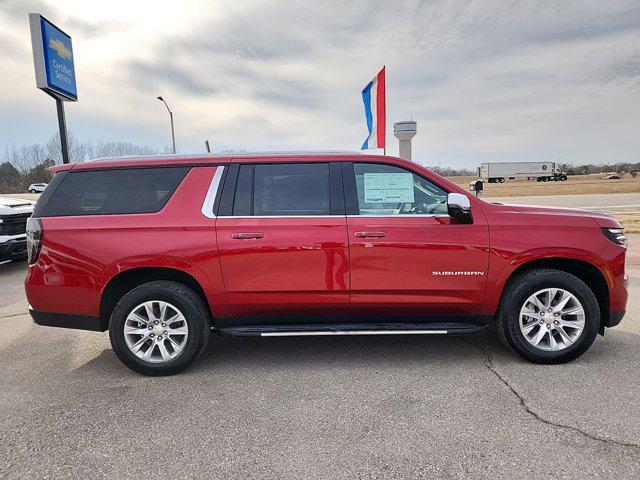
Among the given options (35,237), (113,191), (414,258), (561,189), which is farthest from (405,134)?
(561,189)

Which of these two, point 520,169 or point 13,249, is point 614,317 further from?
point 520,169

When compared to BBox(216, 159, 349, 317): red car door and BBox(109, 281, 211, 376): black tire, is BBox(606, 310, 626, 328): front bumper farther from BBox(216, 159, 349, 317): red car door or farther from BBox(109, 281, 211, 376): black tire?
BBox(109, 281, 211, 376): black tire

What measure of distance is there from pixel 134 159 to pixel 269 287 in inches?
65.3

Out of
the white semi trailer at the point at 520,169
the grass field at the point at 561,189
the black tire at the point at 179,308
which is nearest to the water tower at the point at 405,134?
the grass field at the point at 561,189

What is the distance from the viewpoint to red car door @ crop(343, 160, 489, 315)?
3508 millimetres

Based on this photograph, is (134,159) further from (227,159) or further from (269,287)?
(269,287)

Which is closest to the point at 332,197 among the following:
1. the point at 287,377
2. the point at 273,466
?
the point at 287,377

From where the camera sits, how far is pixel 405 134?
1481 cm

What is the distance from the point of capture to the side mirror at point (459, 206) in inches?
135

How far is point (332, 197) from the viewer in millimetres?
3625

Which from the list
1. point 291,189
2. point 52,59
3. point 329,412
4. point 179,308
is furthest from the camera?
point 52,59

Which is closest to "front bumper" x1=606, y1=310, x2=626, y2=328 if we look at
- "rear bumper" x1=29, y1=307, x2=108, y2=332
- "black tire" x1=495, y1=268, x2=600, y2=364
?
"black tire" x1=495, y1=268, x2=600, y2=364

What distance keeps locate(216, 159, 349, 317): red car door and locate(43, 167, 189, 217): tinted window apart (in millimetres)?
528

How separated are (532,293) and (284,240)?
2136mm
